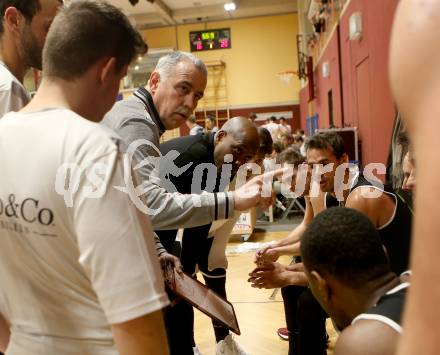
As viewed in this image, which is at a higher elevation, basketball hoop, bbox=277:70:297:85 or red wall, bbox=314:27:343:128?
basketball hoop, bbox=277:70:297:85

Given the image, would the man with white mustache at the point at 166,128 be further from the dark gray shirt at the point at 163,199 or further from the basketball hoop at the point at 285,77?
the basketball hoop at the point at 285,77

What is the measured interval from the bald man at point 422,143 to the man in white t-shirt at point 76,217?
1.65 feet

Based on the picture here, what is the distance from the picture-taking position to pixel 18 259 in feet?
3.00

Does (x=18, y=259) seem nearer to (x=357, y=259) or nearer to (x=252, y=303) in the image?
(x=357, y=259)

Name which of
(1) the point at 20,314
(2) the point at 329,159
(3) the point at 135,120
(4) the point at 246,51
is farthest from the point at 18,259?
(4) the point at 246,51

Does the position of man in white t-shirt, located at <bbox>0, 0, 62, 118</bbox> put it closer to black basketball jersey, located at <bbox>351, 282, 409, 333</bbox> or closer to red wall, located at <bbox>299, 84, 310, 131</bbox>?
black basketball jersey, located at <bbox>351, 282, 409, 333</bbox>

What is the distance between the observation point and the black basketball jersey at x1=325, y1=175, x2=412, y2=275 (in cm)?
206

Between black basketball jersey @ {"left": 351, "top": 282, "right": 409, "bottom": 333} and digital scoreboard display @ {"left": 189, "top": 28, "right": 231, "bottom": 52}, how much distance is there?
16.6m

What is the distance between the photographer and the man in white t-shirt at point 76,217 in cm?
79

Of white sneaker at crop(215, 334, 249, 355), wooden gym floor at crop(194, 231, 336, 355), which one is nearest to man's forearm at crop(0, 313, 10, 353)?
white sneaker at crop(215, 334, 249, 355)

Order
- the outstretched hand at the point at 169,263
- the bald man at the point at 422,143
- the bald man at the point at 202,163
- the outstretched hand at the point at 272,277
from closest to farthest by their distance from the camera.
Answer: the bald man at the point at 422,143 < the outstretched hand at the point at 169,263 < the outstretched hand at the point at 272,277 < the bald man at the point at 202,163

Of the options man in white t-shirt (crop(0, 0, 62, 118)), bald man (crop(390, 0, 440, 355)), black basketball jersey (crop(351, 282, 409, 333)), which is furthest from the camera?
man in white t-shirt (crop(0, 0, 62, 118))

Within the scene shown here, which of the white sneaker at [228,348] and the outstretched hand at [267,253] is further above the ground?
the outstretched hand at [267,253]

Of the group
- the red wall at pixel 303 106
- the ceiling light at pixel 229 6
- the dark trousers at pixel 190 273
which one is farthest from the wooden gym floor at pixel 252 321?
the red wall at pixel 303 106
